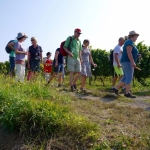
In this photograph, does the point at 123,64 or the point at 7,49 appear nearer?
the point at 123,64

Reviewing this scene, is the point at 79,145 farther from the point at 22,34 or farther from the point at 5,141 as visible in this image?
the point at 22,34

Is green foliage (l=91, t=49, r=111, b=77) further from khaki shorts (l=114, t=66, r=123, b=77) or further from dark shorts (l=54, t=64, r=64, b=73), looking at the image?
khaki shorts (l=114, t=66, r=123, b=77)

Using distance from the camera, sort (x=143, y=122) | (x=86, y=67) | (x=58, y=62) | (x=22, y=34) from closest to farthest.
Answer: (x=143, y=122) < (x=22, y=34) < (x=86, y=67) < (x=58, y=62)

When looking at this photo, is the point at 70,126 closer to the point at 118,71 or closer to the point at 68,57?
the point at 68,57

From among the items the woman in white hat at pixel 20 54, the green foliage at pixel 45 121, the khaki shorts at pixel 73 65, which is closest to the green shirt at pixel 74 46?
the khaki shorts at pixel 73 65

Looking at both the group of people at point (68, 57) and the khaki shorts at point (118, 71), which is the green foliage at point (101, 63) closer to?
the group of people at point (68, 57)

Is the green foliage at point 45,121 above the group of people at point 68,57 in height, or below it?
below

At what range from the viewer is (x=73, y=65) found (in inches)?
308

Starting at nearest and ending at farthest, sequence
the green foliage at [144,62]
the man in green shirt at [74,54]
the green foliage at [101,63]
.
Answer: the man in green shirt at [74,54] → the green foliage at [144,62] → the green foliage at [101,63]

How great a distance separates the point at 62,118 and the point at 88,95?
314cm

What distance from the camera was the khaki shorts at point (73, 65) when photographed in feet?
25.6

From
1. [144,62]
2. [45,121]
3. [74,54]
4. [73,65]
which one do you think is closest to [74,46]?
[74,54]

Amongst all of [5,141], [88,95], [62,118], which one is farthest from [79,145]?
[88,95]

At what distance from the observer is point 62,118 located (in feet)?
13.6
